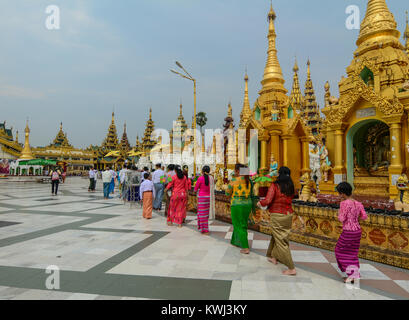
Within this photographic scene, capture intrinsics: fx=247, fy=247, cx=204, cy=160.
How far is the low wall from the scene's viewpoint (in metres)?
4.34

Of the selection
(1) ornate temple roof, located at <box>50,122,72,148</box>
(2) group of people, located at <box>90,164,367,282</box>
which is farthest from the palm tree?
(2) group of people, located at <box>90,164,367,282</box>

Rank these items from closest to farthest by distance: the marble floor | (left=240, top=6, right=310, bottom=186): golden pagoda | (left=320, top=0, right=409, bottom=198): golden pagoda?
the marble floor
(left=320, top=0, right=409, bottom=198): golden pagoda
(left=240, top=6, right=310, bottom=186): golden pagoda

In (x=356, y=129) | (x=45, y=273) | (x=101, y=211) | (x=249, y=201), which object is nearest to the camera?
(x=45, y=273)

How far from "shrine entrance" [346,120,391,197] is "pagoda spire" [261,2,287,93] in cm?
579

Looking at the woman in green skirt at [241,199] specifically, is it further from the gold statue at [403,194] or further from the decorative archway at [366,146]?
the decorative archway at [366,146]

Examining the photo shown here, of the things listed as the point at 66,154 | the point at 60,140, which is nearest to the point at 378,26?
the point at 66,154

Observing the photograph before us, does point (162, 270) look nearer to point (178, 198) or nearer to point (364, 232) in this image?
point (178, 198)

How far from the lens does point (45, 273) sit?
12.7 ft

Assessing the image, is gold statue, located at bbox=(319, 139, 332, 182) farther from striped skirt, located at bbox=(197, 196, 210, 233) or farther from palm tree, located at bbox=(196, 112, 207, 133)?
palm tree, located at bbox=(196, 112, 207, 133)

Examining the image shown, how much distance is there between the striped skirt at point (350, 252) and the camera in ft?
11.7

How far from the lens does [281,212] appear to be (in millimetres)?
4219
